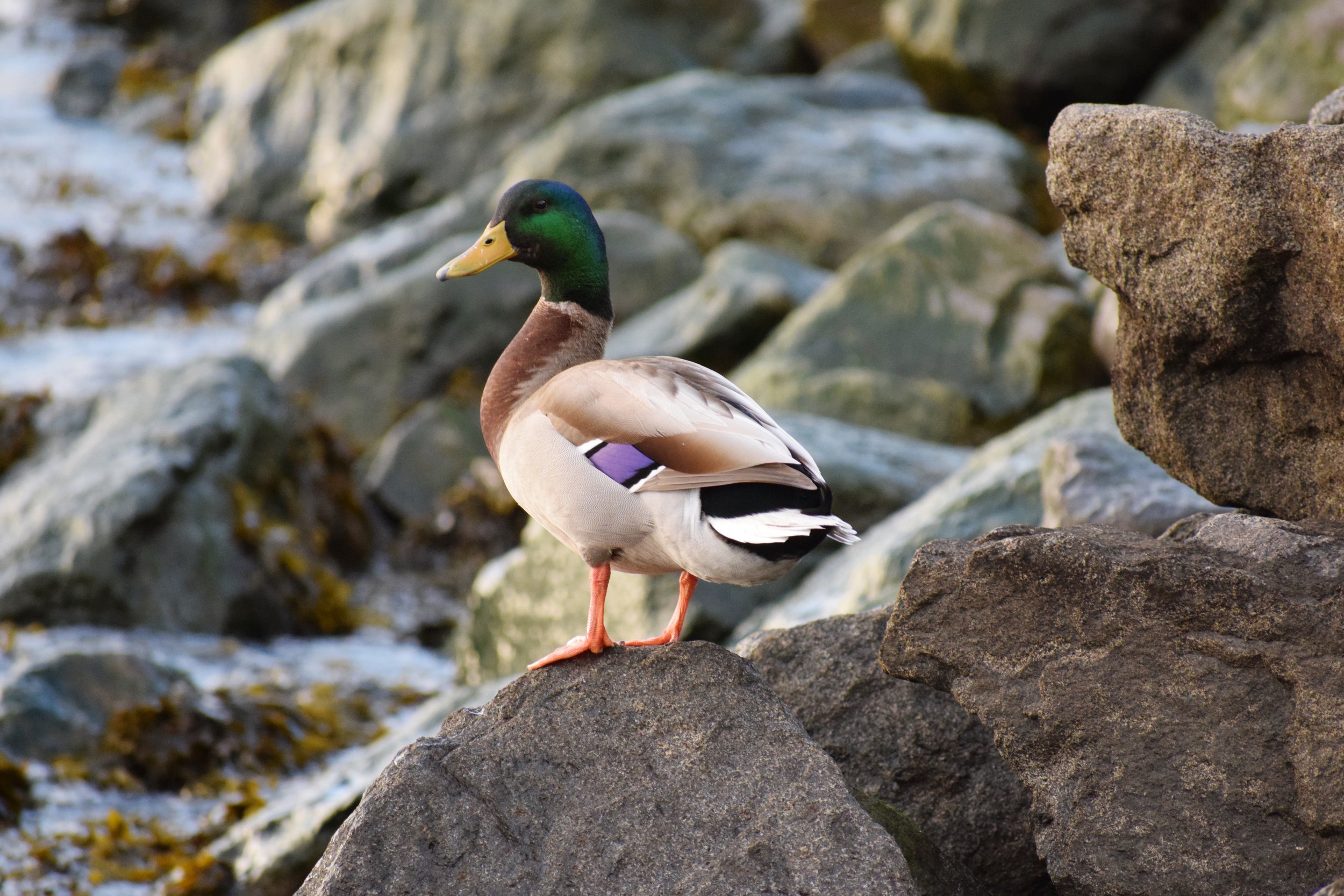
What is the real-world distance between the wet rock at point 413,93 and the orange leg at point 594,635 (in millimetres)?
13310

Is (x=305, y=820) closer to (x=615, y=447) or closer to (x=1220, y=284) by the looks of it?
(x=615, y=447)

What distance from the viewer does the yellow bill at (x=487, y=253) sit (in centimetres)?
401

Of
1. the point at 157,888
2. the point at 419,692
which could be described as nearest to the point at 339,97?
the point at 419,692

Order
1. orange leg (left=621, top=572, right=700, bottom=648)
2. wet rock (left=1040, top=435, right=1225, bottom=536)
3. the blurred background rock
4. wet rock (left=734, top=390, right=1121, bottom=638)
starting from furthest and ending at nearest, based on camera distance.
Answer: the blurred background rock < wet rock (left=734, top=390, right=1121, bottom=638) < wet rock (left=1040, top=435, right=1225, bottom=536) < orange leg (left=621, top=572, right=700, bottom=648)

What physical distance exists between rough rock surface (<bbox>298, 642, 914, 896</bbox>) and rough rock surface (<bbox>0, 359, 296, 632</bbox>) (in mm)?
5439

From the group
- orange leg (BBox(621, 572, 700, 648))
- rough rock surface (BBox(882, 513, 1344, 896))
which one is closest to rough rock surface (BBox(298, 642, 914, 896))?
orange leg (BBox(621, 572, 700, 648))

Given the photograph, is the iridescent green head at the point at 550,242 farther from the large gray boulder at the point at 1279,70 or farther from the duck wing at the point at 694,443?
the large gray boulder at the point at 1279,70

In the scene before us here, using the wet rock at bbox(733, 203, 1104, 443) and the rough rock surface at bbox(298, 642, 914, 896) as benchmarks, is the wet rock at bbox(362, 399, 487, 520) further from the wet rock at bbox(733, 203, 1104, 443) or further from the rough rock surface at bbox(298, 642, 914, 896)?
the rough rock surface at bbox(298, 642, 914, 896)

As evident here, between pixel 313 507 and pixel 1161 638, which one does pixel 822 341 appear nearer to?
pixel 313 507

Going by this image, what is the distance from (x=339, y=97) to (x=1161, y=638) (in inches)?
615

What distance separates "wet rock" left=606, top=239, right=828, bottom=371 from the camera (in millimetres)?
10195

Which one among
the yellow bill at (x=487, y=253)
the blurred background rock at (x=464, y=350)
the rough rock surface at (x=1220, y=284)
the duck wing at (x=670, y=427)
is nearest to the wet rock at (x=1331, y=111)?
the blurred background rock at (x=464, y=350)

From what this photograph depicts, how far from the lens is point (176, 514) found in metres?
8.44

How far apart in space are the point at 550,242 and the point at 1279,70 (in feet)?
37.5
